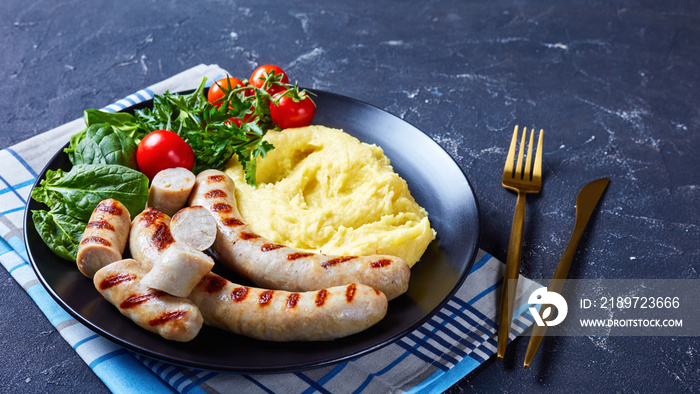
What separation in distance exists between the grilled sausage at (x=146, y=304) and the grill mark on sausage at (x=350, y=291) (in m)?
0.66

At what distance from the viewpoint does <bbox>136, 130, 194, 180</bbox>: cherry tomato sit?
3.71m

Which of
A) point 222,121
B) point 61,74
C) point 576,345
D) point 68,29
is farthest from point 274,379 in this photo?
point 68,29

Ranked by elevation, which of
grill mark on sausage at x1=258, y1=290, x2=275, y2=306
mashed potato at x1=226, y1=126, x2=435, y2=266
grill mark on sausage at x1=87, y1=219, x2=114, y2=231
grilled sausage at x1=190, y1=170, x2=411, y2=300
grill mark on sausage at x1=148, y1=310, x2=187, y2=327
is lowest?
mashed potato at x1=226, y1=126, x2=435, y2=266

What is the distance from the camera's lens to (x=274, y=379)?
9.52 ft

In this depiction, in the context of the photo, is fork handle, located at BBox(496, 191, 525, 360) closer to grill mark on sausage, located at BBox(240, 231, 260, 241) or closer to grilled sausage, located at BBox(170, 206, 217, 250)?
grill mark on sausage, located at BBox(240, 231, 260, 241)

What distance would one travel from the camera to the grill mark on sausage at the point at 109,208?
314cm

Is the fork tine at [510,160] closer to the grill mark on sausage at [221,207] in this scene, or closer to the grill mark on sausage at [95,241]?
the grill mark on sausage at [221,207]

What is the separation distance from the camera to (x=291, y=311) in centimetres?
272

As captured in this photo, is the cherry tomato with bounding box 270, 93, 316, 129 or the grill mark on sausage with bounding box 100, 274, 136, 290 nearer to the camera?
the grill mark on sausage with bounding box 100, 274, 136, 290

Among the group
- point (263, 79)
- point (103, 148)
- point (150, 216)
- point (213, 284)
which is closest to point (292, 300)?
point (213, 284)

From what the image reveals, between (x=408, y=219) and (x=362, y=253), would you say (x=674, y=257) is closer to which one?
(x=408, y=219)

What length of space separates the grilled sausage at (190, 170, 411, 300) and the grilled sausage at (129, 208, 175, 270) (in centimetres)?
30

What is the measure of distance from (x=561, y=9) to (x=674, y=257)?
11.7ft

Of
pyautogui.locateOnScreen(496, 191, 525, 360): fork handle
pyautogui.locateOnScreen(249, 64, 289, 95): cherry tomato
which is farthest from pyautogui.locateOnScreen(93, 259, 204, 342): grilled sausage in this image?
pyautogui.locateOnScreen(249, 64, 289, 95): cherry tomato
